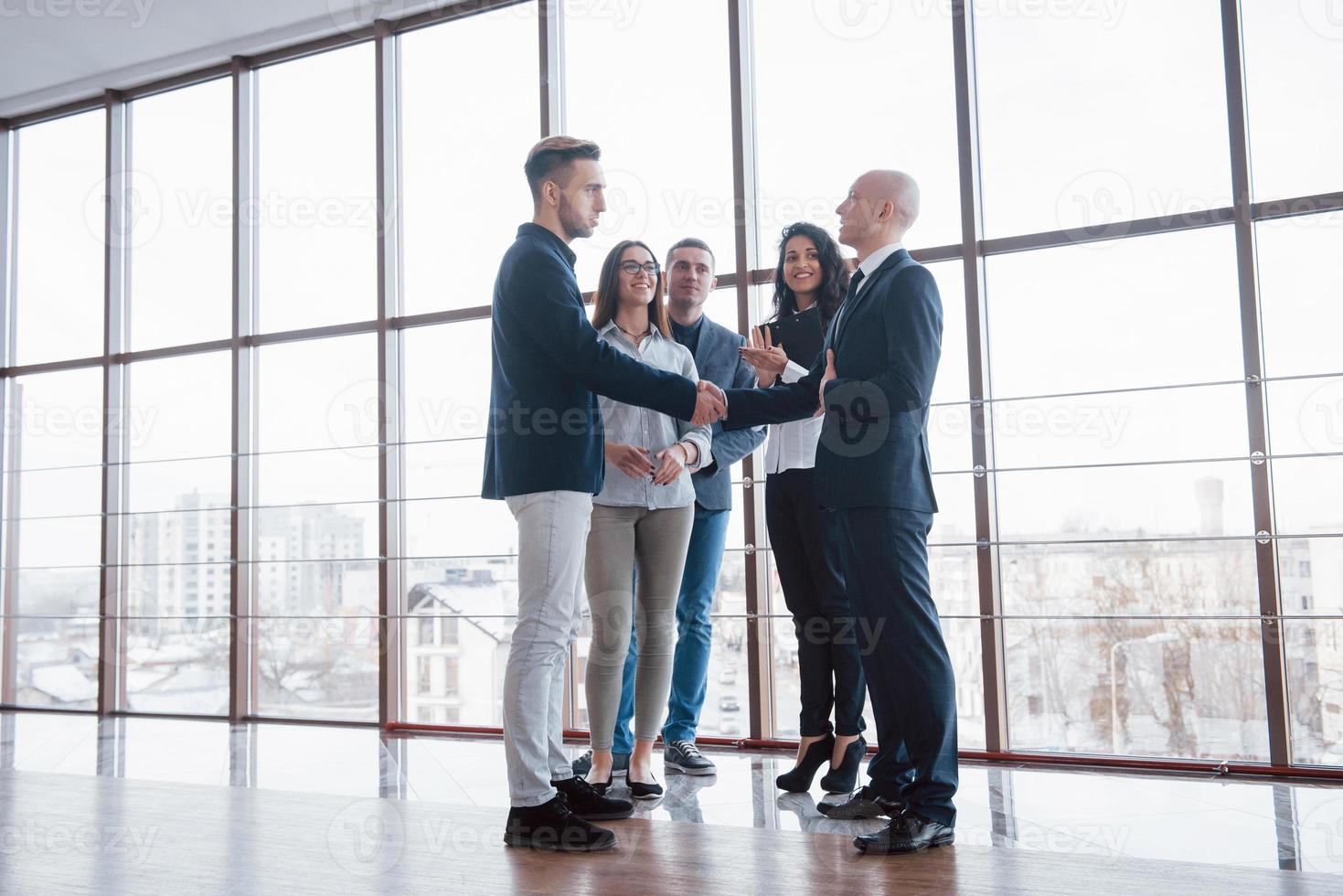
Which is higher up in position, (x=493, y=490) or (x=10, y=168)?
(x=10, y=168)

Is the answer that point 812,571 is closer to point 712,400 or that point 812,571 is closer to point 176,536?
point 712,400

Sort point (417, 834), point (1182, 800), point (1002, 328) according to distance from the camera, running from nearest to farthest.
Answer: point (417, 834) → point (1182, 800) → point (1002, 328)

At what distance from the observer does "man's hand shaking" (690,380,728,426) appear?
6.32 feet

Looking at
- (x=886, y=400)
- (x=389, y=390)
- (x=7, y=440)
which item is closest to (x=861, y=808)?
(x=886, y=400)

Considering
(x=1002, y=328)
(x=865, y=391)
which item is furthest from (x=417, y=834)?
(x=1002, y=328)

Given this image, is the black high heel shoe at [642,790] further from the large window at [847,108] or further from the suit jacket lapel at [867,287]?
A: the large window at [847,108]

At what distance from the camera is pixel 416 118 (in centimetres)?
435

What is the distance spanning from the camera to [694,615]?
8.71 feet

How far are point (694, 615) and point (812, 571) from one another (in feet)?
1.33

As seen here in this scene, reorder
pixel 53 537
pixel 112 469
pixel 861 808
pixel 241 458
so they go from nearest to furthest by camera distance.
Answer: pixel 861 808 < pixel 241 458 < pixel 112 469 < pixel 53 537

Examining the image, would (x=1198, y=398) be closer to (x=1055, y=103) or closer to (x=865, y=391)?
(x=1055, y=103)

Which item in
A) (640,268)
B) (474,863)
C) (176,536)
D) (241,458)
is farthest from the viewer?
(176,536)

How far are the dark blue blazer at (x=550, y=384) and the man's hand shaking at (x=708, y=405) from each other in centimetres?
1

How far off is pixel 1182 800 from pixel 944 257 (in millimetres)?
1792
